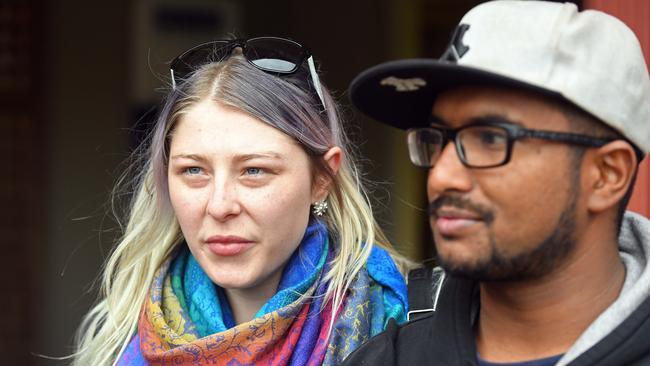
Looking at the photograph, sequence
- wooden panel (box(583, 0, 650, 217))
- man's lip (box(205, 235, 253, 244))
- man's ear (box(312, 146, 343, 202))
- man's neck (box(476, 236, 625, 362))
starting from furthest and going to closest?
1. wooden panel (box(583, 0, 650, 217))
2. man's ear (box(312, 146, 343, 202))
3. man's lip (box(205, 235, 253, 244))
4. man's neck (box(476, 236, 625, 362))

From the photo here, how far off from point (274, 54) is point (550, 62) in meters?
1.04

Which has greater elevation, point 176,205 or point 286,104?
point 286,104

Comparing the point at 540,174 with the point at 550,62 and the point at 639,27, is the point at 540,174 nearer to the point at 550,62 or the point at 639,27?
the point at 550,62

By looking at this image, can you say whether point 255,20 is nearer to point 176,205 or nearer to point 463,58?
point 176,205

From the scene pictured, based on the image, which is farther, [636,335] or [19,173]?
[19,173]

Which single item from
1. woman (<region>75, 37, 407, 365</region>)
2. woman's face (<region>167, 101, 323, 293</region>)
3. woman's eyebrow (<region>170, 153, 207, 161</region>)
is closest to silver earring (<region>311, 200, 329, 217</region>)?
woman (<region>75, 37, 407, 365</region>)

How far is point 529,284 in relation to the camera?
1.92 metres

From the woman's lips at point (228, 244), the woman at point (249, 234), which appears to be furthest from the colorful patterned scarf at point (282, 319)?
the woman's lips at point (228, 244)

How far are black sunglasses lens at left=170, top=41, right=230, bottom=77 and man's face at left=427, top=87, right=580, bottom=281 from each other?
1048mm

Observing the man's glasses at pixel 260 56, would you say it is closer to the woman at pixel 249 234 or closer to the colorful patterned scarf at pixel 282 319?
the woman at pixel 249 234

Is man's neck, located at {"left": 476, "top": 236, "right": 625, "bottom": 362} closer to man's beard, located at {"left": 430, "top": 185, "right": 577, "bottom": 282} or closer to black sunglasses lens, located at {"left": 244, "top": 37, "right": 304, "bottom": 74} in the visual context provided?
man's beard, located at {"left": 430, "top": 185, "right": 577, "bottom": 282}

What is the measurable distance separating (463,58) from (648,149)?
1.28ft

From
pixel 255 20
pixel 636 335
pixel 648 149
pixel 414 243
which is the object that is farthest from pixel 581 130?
pixel 255 20

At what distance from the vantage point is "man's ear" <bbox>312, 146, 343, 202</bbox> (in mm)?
2686
